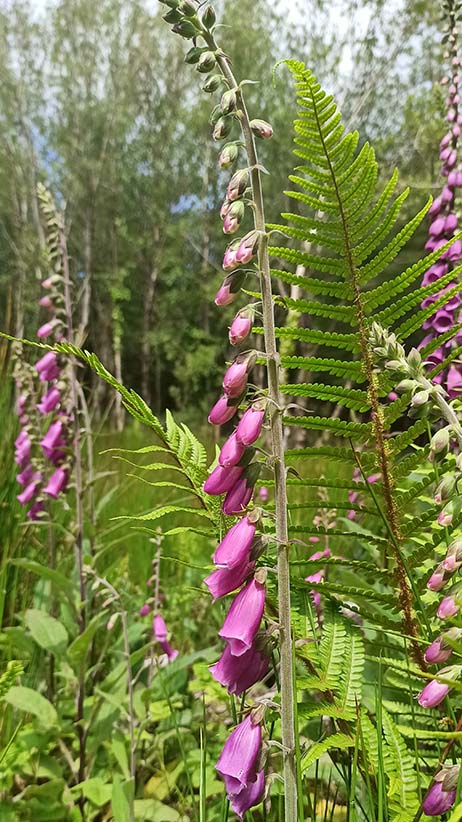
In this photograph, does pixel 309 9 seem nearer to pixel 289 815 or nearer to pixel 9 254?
pixel 289 815

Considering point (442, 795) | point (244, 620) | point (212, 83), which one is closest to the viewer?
point (442, 795)

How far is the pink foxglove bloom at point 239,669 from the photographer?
91cm

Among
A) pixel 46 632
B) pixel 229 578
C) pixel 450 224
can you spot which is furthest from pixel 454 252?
pixel 46 632

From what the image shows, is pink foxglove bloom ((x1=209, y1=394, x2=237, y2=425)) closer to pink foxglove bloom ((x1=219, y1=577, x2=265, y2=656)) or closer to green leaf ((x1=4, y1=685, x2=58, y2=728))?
pink foxglove bloom ((x1=219, y1=577, x2=265, y2=656))

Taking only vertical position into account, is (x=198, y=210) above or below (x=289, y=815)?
above

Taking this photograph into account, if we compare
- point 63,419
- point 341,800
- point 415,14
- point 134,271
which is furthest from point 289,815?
point 134,271

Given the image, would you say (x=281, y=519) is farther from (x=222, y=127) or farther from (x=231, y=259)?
(x=222, y=127)

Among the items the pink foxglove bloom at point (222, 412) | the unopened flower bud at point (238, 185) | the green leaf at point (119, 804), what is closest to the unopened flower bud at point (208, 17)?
the unopened flower bud at point (238, 185)

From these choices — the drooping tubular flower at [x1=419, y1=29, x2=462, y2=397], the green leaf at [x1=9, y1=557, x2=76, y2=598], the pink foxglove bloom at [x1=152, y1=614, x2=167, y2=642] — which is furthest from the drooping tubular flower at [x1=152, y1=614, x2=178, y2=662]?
the drooping tubular flower at [x1=419, y1=29, x2=462, y2=397]

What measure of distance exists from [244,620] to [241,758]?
0.18m

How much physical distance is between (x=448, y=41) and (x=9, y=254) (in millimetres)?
35029

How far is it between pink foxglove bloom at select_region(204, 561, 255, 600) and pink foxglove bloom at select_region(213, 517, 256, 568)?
0.8 inches

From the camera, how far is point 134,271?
32.7 meters

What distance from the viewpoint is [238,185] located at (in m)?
0.97
